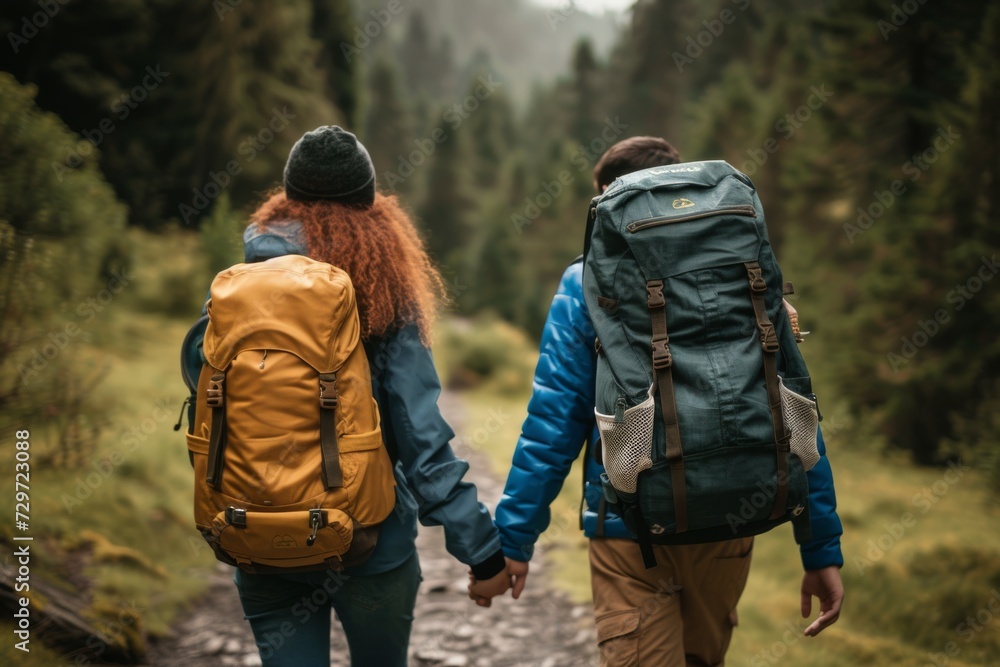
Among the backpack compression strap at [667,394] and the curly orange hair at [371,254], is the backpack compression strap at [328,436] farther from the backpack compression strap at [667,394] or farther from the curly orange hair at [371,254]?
the backpack compression strap at [667,394]

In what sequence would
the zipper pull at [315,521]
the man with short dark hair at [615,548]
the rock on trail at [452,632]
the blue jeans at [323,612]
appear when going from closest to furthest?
the zipper pull at [315,521], the blue jeans at [323,612], the man with short dark hair at [615,548], the rock on trail at [452,632]

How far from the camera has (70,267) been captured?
5.48 metres

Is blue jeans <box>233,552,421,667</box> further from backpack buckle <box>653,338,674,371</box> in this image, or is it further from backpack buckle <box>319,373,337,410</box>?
backpack buckle <box>653,338,674,371</box>

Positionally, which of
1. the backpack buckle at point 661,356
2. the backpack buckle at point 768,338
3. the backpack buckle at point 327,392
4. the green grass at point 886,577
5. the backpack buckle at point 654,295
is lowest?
the green grass at point 886,577

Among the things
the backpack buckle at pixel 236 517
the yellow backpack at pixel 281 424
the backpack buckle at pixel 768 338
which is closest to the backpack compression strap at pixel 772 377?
the backpack buckle at pixel 768 338

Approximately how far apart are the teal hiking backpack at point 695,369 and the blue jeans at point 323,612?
880mm

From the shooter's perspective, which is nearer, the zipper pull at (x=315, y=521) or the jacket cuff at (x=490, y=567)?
the zipper pull at (x=315, y=521)

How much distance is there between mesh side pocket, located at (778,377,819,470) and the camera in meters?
2.40

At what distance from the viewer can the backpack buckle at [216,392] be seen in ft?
7.43

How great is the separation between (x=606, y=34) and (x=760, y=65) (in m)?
96.1

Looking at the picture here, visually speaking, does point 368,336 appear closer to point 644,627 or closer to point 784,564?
point 644,627

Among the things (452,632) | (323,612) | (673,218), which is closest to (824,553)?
(673,218)

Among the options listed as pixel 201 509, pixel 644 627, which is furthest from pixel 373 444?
pixel 644 627

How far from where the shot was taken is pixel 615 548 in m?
2.70
